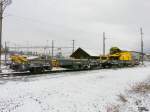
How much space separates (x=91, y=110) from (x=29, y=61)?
15.1 meters

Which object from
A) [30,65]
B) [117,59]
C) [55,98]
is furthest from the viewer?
[117,59]

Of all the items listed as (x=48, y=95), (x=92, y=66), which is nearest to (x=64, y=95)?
(x=48, y=95)

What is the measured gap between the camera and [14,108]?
10.9 meters

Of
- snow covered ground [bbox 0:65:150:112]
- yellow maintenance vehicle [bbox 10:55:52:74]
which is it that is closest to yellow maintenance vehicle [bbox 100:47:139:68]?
yellow maintenance vehicle [bbox 10:55:52:74]

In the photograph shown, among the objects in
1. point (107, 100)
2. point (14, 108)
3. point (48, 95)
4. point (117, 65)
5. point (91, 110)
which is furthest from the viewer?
point (117, 65)

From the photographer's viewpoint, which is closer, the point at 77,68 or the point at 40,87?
the point at 40,87

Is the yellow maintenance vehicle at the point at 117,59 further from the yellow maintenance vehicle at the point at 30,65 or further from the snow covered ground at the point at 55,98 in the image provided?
the snow covered ground at the point at 55,98

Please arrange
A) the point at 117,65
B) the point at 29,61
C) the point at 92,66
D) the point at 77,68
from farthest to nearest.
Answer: the point at 117,65 < the point at 92,66 < the point at 77,68 < the point at 29,61

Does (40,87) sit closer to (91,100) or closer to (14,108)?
(91,100)

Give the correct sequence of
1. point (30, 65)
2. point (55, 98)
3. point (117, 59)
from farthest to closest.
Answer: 1. point (117, 59)
2. point (30, 65)
3. point (55, 98)

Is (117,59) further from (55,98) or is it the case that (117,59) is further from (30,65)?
(55,98)

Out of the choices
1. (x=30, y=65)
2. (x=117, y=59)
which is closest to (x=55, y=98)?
(x=30, y=65)

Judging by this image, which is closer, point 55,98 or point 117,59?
point 55,98

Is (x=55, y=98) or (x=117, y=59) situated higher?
(x=117, y=59)
